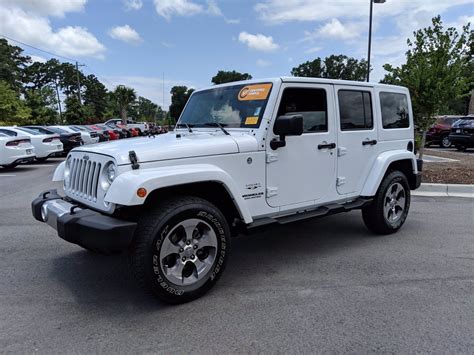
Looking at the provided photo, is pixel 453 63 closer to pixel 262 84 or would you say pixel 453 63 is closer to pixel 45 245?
pixel 262 84

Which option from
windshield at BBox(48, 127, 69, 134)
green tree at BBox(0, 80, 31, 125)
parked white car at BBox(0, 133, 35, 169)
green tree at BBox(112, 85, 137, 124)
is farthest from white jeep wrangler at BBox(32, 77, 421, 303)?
green tree at BBox(112, 85, 137, 124)

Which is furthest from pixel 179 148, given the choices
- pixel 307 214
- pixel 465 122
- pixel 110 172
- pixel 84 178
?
pixel 465 122

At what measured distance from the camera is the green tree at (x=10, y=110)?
35.9 m

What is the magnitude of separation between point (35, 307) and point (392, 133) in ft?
15.2

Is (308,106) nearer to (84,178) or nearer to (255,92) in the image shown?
(255,92)

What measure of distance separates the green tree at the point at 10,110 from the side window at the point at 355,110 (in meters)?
37.6

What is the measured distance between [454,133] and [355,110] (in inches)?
591

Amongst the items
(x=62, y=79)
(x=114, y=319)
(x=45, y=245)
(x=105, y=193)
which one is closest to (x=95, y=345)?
(x=114, y=319)

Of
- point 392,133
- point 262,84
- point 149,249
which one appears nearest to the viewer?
point 149,249

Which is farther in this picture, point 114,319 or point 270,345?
point 114,319

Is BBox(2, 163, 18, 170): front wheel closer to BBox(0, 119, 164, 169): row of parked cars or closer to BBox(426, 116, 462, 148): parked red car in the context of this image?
BBox(0, 119, 164, 169): row of parked cars

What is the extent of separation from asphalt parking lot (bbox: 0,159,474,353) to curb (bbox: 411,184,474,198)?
312cm

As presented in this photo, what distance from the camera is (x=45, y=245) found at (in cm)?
508

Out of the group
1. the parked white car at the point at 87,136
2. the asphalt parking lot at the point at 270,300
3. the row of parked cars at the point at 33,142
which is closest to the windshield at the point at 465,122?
the row of parked cars at the point at 33,142
